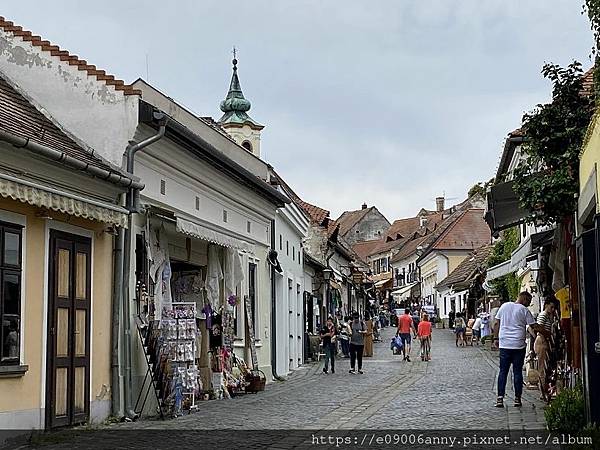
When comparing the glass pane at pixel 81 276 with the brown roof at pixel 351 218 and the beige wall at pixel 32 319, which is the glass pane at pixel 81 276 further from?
the brown roof at pixel 351 218

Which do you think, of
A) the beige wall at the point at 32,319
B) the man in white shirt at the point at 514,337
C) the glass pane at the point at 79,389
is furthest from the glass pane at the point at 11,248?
the man in white shirt at the point at 514,337

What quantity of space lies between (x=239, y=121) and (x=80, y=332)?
29807 mm

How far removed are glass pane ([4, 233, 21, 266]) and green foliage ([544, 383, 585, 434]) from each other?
6.82 m

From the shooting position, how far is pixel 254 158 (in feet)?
82.7

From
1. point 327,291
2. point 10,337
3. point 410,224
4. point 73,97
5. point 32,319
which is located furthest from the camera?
point 410,224

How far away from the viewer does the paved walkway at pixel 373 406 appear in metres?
13.9

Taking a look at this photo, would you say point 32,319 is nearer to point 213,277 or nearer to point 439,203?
point 213,277

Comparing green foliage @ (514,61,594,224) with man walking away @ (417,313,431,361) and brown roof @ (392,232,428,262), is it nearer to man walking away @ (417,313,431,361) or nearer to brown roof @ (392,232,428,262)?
man walking away @ (417,313,431,361)

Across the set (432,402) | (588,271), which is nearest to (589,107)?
(588,271)

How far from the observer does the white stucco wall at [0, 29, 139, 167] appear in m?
15.0

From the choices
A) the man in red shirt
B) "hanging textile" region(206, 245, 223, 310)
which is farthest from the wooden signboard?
the man in red shirt

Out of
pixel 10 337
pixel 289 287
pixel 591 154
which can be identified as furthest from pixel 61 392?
pixel 289 287

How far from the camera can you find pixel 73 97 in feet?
49.9

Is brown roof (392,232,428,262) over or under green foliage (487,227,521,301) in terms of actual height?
over
